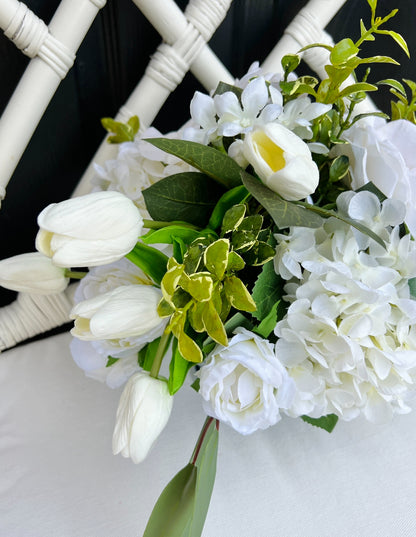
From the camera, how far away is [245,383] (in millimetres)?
367

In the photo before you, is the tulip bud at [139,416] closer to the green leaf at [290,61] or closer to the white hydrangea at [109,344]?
the white hydrangea at [109,344]

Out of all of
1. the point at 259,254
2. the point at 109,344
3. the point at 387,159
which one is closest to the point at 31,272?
the point at 109,344

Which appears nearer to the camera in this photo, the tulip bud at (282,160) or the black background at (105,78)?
the tulip bud at (282,160)

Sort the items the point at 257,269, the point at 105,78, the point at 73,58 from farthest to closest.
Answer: the point at 105,78 → the point at 73,58 → the point at 257,269

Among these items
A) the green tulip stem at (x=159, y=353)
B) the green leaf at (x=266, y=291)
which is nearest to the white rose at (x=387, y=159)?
the green leaf at (x=266, y=291)

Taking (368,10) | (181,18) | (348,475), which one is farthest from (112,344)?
(368,10)

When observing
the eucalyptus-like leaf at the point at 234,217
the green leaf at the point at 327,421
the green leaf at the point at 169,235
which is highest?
the eucalyptus-like leaf at the point at 234,217

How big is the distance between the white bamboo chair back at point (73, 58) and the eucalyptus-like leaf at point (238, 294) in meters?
0.35

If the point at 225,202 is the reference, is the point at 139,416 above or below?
below

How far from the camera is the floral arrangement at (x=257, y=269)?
34cm

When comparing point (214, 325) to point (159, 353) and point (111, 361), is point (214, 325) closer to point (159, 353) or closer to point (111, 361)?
point (159, 353)

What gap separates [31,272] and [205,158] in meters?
0.18

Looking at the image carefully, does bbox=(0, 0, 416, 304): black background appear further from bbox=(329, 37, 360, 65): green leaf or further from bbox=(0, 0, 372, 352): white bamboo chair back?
bbox=(329, 37, 360, 65): green leaf

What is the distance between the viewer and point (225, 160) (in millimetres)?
387
